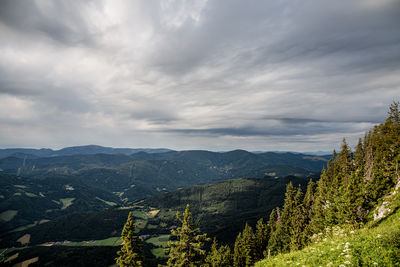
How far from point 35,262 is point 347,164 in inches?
10518

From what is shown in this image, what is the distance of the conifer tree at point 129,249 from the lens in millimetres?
28438

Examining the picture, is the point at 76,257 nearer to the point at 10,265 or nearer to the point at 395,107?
the point at 10,265

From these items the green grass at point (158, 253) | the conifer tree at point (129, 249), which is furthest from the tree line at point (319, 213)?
the green grass at point (158, 253)

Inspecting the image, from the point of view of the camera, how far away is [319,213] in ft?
151

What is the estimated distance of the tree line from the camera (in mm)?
27344

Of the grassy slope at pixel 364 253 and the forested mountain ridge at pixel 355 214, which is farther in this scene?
the forested mountain ridge at pixel 355 214

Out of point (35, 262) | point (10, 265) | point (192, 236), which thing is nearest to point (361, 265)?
point (192, 236)

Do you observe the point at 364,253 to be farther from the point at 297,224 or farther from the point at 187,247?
the point at 297,224

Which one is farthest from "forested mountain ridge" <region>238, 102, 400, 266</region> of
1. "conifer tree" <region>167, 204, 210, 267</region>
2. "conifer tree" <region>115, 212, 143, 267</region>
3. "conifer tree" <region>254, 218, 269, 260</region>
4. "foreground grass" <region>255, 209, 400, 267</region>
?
"conifer tree" <region>115, 212, 143, 267</region>

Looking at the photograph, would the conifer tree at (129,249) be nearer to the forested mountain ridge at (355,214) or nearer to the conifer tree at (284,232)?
the forested mountain ridge at (355,214)

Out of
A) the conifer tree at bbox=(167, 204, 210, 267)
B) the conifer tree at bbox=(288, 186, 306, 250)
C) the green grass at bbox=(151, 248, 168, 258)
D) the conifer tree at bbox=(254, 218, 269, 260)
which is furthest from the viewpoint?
the green grass at bbox=(151, 248, 168, 258)

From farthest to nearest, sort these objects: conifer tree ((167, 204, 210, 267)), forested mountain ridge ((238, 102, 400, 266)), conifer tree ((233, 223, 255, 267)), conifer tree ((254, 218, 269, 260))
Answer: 1. conifer tree ((254, 218, 269, 260))
2. conifer tree ((233, 223, 255, 267))
3. conifer tree ((167, 204, 210, 267))
4. forested mountain ridge ((238, 102, 400, 266))

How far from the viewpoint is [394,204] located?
3052 centimetres

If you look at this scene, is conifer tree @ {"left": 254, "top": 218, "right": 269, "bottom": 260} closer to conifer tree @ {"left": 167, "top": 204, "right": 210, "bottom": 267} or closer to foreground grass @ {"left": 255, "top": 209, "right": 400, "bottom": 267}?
conifer tree @ {"left": 167, "top": 204, "right": 210, "bottom": 267}
